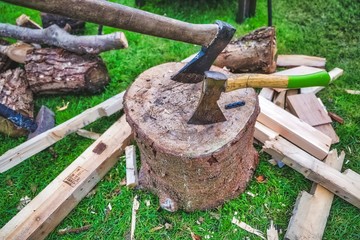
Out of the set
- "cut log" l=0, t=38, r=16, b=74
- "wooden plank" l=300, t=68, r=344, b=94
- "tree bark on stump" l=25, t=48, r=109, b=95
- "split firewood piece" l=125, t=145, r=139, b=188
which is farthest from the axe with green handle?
"cut log" l=0, t=38, r=16, b=74

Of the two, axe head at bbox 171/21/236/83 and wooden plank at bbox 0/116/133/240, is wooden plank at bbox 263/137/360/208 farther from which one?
wooden plank at bbox 0/116/133/240

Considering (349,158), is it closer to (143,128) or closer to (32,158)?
(143,128)

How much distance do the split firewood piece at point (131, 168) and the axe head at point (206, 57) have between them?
29.2 inches

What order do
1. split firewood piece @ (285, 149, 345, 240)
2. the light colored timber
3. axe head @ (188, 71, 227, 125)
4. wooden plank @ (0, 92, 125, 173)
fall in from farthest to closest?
wooden plank @ (0, 92, 125, 173) < split firewood piece @ (285, 149, 345, 240) < the light colored timber < axe head @ (188, 71, 227, 125)

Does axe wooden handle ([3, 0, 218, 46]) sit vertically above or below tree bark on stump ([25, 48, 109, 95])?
above

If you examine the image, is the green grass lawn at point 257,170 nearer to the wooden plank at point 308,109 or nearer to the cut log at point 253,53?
the wooden plank at point 308,109

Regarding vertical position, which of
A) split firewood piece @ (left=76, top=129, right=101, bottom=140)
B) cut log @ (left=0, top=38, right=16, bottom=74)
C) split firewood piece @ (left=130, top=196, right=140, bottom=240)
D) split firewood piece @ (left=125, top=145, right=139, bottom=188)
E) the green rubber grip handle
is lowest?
split firewood piece @ (left=130, top=196, right=140, bottom=240)

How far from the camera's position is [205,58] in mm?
2029

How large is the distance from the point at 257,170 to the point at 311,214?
0.53 meters

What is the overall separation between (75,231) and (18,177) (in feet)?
2.44

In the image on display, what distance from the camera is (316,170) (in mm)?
2328

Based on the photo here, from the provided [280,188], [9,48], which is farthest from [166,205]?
[9,48]

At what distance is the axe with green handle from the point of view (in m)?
1.91

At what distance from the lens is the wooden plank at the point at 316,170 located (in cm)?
227
